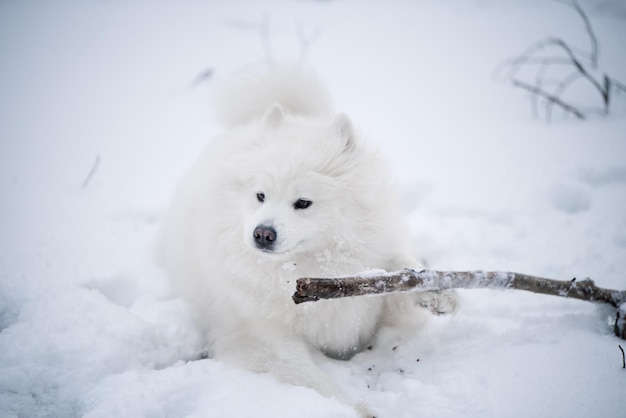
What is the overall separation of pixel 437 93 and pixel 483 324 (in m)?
4.75

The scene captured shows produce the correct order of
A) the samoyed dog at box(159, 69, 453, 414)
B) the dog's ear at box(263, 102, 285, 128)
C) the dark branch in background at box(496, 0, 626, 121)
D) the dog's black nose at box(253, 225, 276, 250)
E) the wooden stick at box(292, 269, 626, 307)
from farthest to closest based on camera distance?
the dark branch in background at box(496, 0, 626, 121) < the dog's ear at box(263, 102, 285, 128) < the samoyed dog at box(159, 69, 453, 414) < the dog's black nose at box(253, 225, 276, 250) < the wooden stick at box(292, 269, 626, 307)

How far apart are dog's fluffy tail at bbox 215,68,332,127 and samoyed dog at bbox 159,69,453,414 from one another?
0.75m

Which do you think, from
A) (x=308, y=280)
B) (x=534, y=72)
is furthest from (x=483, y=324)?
(x=534, y=72)

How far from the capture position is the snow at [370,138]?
7.27 feet

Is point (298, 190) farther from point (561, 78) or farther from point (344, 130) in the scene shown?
point (561, 78)

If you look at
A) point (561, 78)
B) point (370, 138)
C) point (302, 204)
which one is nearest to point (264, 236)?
point (302, 204)

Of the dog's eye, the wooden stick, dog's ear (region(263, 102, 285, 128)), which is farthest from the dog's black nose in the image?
dog's ear (region(263, 102, 285, 128))

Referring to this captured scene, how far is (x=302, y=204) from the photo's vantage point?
2.61 metres

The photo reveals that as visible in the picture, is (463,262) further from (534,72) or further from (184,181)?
(534,72)

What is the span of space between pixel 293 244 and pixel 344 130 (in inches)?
34.2

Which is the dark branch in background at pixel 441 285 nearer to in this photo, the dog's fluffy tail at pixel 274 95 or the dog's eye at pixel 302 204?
the dog's eye at pixel 302 204

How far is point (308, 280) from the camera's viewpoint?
193 centimetres

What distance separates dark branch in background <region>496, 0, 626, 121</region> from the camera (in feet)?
16.5

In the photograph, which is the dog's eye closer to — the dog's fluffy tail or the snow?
the snow
